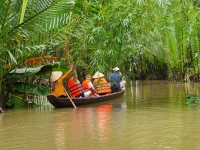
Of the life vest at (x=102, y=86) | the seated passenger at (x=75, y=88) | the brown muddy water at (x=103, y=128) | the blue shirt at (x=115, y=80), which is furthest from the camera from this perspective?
the blue shirt at (x=115, y=80)

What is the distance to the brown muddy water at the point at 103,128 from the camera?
255 inches

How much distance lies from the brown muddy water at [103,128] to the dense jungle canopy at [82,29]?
1.54m

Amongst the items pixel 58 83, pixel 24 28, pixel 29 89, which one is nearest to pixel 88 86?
pixel 58 83

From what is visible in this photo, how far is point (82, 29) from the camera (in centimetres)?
1287

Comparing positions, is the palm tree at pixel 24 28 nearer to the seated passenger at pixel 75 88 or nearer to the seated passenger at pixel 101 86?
the seated passenger at pixel 75 88

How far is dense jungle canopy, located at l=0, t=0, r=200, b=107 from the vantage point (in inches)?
410

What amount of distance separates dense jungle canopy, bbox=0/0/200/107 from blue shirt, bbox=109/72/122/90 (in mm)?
351

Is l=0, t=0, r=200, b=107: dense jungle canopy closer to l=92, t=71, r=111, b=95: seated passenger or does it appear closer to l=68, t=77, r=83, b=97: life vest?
l=92, t=71, r=111, b=95: seated passenger

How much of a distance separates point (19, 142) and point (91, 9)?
7.43 meters

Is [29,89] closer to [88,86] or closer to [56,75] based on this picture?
[56,75]

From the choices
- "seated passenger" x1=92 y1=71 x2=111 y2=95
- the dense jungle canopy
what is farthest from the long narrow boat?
the dense jungle canopy

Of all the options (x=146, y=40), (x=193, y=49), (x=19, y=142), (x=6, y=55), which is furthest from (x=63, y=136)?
(x=193, y=49)

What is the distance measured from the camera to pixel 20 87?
11281 mm

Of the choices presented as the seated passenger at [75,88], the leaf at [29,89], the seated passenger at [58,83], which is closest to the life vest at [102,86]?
the seated passenger at [75,88]
